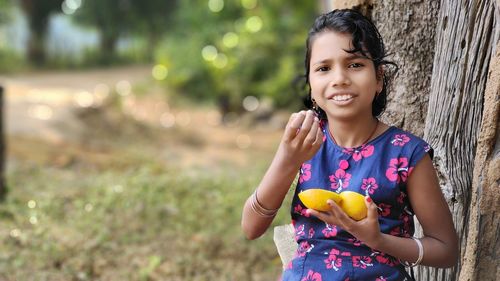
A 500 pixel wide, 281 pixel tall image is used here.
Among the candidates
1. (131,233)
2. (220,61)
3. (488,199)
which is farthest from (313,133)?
(220,61)

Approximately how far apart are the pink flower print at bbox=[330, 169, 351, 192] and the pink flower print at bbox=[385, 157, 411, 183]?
4.4 inches

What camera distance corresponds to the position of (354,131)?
6.75 feet

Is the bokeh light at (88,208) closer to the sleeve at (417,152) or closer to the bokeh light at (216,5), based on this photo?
the sleeve at (417,152)

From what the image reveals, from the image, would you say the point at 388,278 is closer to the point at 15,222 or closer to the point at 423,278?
the point at 423,278

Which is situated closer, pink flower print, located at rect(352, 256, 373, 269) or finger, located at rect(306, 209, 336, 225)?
finger, located at rect(306, 209, 336, 225)

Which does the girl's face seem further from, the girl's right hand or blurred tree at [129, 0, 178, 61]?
blurred tree at [129, 0, 178, 61]

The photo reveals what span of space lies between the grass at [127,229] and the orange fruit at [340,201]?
2716mm

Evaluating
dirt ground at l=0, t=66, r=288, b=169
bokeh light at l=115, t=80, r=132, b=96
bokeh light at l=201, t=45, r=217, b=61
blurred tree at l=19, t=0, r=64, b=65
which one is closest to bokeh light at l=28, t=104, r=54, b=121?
dirt ground at l=0, t=66, r=288, b=169

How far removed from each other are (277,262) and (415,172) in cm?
292

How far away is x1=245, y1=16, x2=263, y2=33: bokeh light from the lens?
13742 mm

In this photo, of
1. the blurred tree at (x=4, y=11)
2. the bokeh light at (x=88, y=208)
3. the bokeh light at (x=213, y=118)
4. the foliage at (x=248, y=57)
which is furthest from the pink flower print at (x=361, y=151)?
the blurred tree at (x=4, y=11)

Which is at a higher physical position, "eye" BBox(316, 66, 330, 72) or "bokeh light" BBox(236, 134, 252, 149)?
"eye" BBox(316, 66, 330, 72)

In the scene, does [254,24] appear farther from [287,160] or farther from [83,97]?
[287,160]

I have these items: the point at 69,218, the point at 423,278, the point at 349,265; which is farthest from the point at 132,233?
the point at 349,265
